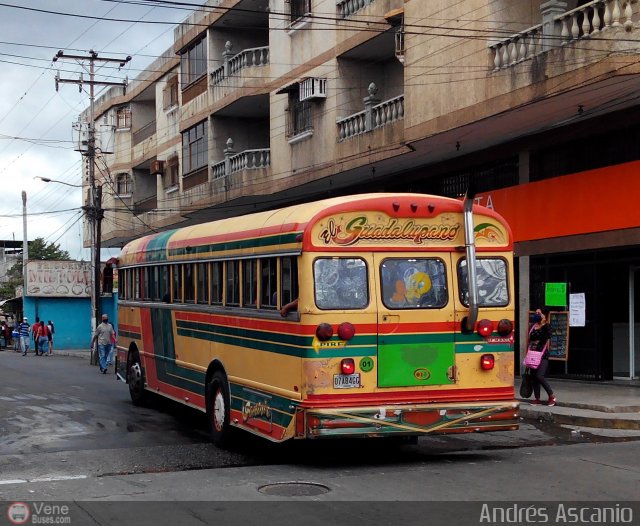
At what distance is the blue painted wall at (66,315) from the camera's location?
175 feet

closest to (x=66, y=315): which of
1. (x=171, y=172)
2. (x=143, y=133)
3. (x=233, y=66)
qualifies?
(x=143, y=133)

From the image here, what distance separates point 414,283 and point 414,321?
44 centimetres

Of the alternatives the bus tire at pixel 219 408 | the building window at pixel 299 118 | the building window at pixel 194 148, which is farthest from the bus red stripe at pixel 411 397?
the building window at pixel 194 148

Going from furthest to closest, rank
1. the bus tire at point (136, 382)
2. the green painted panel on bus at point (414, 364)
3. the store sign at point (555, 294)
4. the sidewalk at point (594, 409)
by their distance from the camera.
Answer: the store sign at point (555, 294) < the bus tire at point (136, 382) < the sidewalk at point (594, 409) < the green painted panel on bus at point (414, 364)

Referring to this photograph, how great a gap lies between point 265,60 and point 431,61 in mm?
9689

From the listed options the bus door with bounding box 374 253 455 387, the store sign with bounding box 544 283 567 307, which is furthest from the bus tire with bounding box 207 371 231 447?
the store sign with bounding box 544 283 567 307

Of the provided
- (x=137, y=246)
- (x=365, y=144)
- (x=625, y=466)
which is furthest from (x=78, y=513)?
(x=365, y=144)

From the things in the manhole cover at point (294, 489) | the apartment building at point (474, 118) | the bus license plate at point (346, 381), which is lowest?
the manhole cover at point (294, 489)

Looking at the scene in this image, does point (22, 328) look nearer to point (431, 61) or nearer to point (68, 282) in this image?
point (68, 282)

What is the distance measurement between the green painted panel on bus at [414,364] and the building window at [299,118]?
16332 mm

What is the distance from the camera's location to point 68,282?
176ft

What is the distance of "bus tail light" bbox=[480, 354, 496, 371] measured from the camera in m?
10.4

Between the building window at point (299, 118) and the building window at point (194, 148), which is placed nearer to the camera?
the building window at point (299, 118)

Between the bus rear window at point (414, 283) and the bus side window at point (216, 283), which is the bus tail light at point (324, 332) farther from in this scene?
the bus side window at point (216, 283)
